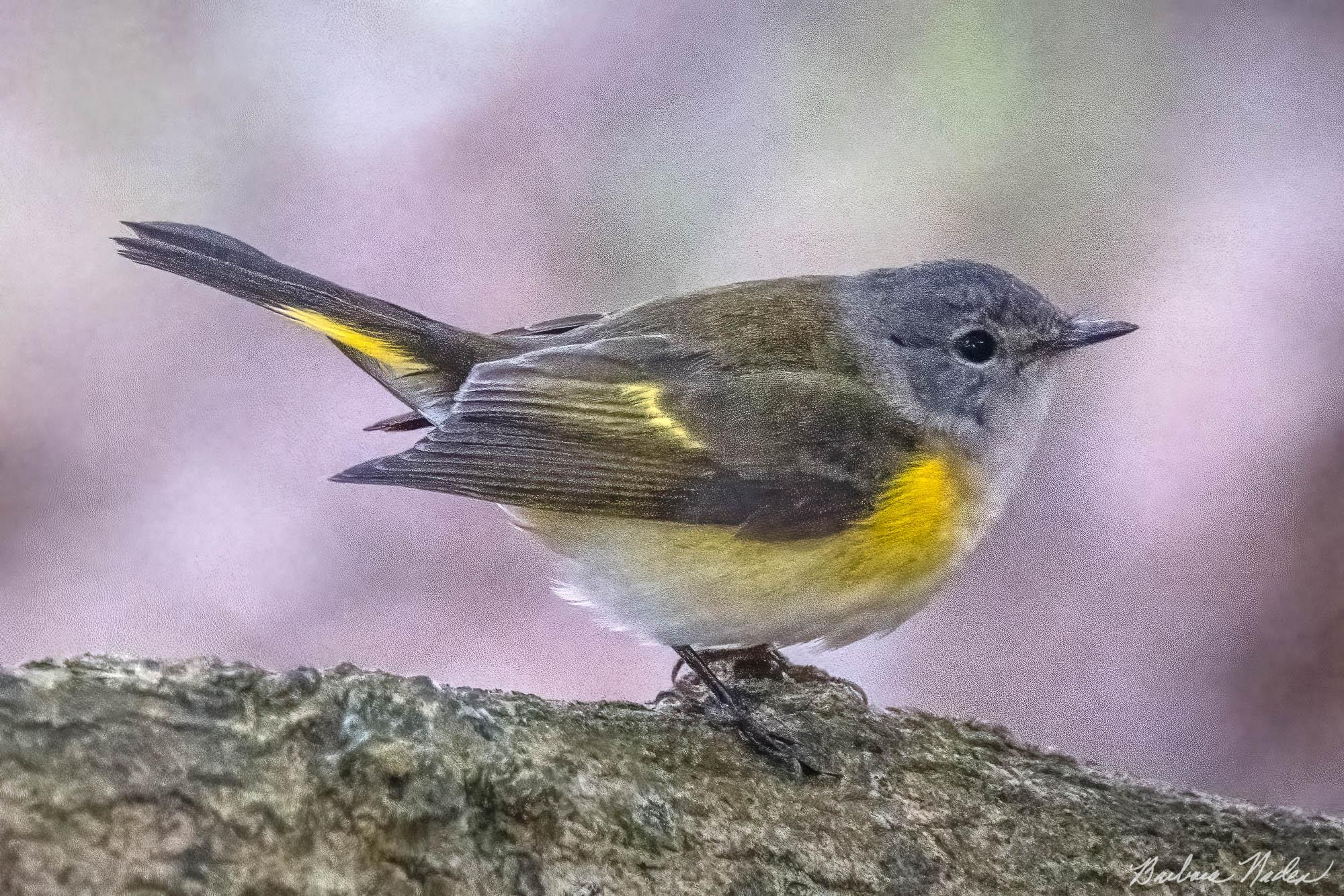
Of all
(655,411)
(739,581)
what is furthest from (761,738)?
(655,411)

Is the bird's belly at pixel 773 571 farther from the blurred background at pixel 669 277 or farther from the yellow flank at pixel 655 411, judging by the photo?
the blurred background at pixel 669 277

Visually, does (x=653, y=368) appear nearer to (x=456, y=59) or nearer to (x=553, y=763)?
(x=553, y=763)

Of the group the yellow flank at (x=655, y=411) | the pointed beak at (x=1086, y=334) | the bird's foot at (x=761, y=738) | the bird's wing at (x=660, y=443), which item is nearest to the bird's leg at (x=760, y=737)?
the bird's foot at (x=761, y=738)

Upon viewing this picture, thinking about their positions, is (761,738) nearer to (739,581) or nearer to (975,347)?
→ (739,581)

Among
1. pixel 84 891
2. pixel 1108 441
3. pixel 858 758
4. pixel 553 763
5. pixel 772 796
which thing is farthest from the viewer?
pixel 1108 441

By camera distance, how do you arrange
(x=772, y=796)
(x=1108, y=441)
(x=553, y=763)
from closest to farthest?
(x=553, y=763)
(x=772, y=796)
(x=1108, y=441)

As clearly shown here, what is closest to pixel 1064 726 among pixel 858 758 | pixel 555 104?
pixel 858 758
